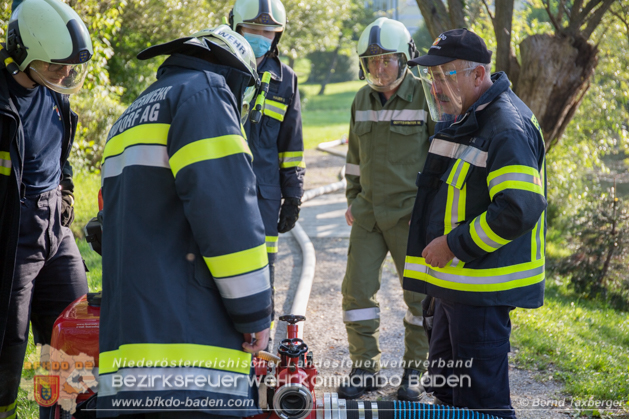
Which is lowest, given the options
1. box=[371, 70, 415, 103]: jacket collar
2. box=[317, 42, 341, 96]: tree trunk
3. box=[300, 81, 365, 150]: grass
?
box=[371, 70, 415, 103]: jacket collar

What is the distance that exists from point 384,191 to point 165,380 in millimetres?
2215

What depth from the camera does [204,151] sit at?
74.4 inches

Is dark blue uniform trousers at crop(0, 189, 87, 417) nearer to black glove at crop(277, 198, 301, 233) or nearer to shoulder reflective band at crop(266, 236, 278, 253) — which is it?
shoulder reflective band at crop(266, 236, 278, 253)

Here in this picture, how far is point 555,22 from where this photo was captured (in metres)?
6.20

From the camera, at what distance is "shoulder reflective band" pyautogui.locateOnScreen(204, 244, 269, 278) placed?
6.27ft

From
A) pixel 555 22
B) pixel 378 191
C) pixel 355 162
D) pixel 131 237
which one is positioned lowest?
pixel 131 237

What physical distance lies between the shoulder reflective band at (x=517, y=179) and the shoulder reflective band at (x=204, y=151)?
1.22 meters

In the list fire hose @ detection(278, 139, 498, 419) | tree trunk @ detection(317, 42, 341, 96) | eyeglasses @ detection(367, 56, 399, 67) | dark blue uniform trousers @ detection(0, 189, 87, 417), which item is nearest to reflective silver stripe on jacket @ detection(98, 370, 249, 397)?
fire hose @ detection(278, 139, 498, 419)

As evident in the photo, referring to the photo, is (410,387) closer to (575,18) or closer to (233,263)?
(233,263)

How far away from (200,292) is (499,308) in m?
1.45

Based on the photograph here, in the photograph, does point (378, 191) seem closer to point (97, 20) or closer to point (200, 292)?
point (200, 292)

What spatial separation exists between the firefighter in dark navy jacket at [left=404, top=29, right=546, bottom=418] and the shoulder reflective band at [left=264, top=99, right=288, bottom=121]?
1147mm

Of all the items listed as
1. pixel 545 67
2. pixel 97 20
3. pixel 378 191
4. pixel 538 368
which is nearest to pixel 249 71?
pixel 378 191

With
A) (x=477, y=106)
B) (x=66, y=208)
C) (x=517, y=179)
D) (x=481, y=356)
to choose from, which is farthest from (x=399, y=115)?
(x=66, y=208)
